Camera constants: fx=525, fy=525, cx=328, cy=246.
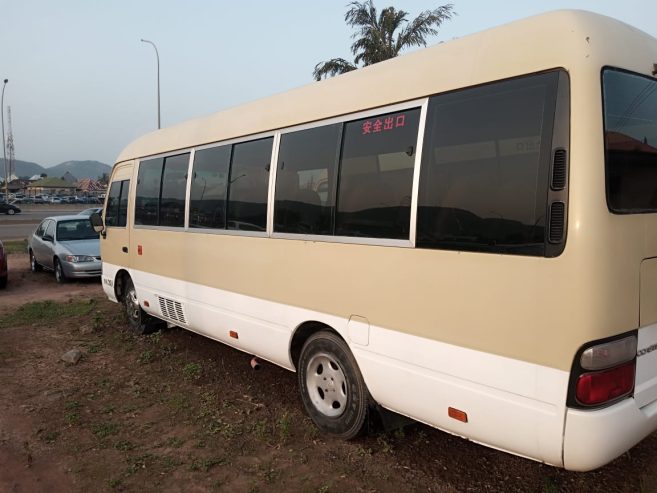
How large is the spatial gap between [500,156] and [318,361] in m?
2.11

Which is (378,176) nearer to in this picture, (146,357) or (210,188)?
(210,188)

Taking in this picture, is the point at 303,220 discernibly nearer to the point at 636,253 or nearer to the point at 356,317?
the point at 356,317

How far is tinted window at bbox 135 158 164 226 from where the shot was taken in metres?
6.29

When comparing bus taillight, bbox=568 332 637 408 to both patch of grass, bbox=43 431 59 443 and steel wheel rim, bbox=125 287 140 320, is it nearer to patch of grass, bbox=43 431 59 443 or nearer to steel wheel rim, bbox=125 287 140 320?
patch of grass, bbox=43 431 59 443

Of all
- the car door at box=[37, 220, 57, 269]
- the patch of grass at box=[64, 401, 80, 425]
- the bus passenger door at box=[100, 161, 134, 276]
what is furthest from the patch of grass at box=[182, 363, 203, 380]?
the car door at box=[37, 220, 57, 269]

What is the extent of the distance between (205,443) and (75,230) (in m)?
10.4

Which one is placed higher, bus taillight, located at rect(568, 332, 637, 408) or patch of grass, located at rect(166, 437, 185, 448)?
bus taillight, located at rect(568, 332, 637, 408)

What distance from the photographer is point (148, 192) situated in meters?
6.51

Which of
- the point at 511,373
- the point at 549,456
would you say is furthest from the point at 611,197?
the point at 549,456

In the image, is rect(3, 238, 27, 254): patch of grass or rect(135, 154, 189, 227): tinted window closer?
rect(135, 154, 189, 227): tinted window

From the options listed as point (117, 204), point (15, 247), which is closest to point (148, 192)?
point (117, 204)

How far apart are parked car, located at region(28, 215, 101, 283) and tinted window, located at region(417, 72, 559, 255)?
10.4 m

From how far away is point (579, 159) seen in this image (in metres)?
2.46

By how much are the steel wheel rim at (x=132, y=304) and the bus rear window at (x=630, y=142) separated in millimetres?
5978
